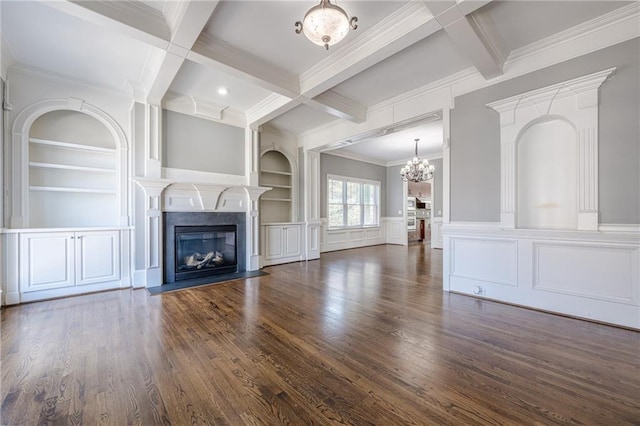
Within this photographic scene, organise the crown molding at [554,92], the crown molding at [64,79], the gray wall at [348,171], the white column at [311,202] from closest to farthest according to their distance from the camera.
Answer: the crown molding at [554,92] < the crown molding at [64,79] < the white column at [311,202] < the gray wall at [348,171]

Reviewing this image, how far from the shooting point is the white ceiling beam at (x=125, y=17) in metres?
2.29

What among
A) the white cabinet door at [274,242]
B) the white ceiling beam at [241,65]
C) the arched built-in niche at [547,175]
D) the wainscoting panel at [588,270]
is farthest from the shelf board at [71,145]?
the wainscoting panel at [588,270]

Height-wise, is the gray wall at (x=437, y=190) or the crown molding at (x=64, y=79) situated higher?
the crown molding at (x=64, y=79)

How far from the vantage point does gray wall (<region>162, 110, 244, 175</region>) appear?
4.48 metres

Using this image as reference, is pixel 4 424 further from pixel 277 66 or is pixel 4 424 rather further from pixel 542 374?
pixel 277 66

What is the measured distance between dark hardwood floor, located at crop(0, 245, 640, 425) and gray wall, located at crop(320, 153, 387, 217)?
486cm

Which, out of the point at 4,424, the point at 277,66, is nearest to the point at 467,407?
the point at 4,424

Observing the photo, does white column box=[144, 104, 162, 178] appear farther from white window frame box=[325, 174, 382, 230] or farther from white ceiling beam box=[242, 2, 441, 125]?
white window frame box=[325, 174, 382, 230]

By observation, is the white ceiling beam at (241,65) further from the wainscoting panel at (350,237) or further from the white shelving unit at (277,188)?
the wainscoting panel at (350,237)

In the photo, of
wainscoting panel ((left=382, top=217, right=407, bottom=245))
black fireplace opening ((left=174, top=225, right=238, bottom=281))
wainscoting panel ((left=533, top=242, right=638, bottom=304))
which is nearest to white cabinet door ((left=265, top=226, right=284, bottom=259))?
black fireplace opening ((left=174, top=225, right=238, bottom=281))

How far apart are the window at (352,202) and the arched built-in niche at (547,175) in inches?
206

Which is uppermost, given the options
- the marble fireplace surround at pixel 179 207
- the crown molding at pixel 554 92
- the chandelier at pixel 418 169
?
the crown molding at pixel 554 92

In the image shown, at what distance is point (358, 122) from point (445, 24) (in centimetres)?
261

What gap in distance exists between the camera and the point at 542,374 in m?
1.84
